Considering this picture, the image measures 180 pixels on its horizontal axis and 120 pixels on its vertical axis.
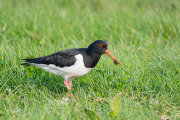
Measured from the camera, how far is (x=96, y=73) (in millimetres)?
4699

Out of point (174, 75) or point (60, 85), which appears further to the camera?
point (60, 85)

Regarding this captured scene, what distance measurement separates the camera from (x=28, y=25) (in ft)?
23.0

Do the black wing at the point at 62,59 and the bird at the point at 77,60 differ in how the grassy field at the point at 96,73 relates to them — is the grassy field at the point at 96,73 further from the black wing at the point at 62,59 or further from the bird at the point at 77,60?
the black wing at the point at 62,59

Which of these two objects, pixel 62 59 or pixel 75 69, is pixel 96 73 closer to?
pixel 75 69

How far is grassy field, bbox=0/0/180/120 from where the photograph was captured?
366cm

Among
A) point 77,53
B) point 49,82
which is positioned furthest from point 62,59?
point 49,82

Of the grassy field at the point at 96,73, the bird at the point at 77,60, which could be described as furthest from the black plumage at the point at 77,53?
the grassy field at the point at 96,73

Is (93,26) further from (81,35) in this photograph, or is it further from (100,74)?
(100,74)

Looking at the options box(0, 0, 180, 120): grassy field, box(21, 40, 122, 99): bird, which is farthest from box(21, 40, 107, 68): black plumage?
box(0, 0, 180, 120): grassy field

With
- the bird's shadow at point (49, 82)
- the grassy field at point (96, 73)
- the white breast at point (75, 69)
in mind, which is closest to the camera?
the grassy field at point (96, 73)

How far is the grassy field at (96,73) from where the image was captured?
3656 millimetres

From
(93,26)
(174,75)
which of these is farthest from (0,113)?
(93,26)

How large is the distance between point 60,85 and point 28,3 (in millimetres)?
5919

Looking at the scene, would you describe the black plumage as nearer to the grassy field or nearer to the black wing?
the black wing
